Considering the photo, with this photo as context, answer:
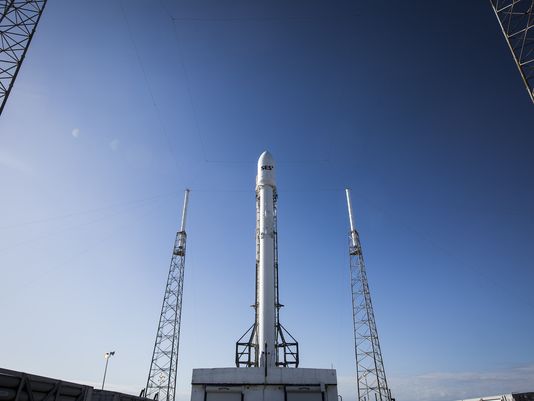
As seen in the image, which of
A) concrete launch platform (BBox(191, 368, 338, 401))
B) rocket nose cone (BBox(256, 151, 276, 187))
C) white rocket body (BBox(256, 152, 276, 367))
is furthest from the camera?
rocket nose cone (BBox(256, 151, 276, 187))

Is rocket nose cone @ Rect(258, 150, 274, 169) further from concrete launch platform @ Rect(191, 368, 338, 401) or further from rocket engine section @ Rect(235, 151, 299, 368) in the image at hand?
concrete launch platform @ Rect(191, 368, 338, 401)

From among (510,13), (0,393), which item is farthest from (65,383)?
(510,13)

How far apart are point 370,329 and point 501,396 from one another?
625 inches

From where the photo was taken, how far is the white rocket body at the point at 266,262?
27.8 metres

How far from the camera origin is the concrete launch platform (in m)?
25.1

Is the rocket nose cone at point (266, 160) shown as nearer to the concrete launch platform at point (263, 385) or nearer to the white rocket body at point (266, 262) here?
the white rocket body at point (266, 262)

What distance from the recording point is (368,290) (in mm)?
48406

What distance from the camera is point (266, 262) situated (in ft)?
102

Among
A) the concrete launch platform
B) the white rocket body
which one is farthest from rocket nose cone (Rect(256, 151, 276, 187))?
the concrete launch platform

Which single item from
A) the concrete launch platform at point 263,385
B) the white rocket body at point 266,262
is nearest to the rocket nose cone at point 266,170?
the white rocket body at point 266,262

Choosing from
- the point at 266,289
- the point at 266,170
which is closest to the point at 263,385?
the point at 266,289

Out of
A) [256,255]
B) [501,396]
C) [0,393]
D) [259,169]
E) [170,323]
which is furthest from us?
[170,323]

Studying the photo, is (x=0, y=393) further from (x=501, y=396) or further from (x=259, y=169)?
(x=501, y=396)

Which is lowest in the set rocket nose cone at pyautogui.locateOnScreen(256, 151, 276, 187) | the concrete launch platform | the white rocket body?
the concrete launch platform
